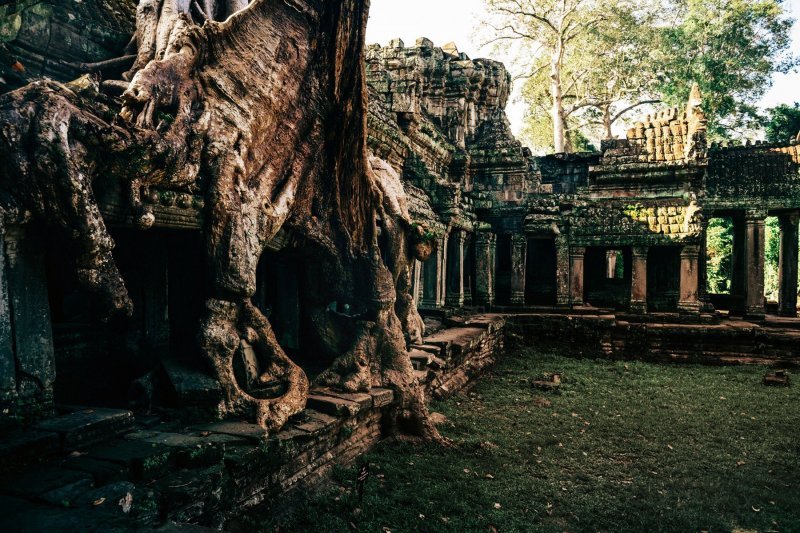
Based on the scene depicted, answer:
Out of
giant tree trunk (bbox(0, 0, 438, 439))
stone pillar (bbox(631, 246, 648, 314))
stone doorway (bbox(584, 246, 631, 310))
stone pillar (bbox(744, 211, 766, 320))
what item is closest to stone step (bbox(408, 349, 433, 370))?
giant tree trunk (bbox(0, 0, 438, 439))

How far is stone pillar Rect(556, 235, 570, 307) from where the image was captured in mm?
13742

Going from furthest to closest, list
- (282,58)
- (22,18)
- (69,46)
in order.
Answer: (282,58), (69,46), (22,18)

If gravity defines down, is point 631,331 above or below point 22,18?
below

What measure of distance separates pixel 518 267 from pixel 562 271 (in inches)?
44.1

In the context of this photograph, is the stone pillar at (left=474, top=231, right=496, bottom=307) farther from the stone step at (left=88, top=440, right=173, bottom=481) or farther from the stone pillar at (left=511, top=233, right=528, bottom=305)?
the stone step at (left=88, top=440, right=173, bottom=481)

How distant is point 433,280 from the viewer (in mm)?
11086

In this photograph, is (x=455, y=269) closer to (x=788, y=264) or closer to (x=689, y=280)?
(x=689, y=280)

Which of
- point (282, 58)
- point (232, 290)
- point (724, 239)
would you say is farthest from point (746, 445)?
point (724, 239)

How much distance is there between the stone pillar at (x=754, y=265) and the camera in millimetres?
14452

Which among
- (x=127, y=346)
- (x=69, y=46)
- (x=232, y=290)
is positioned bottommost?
(x=127, y=346)

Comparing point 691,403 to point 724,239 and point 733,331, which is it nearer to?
point 733,331

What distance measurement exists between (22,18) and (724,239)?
25.1 m

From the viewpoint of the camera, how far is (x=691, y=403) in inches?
327

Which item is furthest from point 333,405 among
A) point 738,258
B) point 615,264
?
point 615,264
